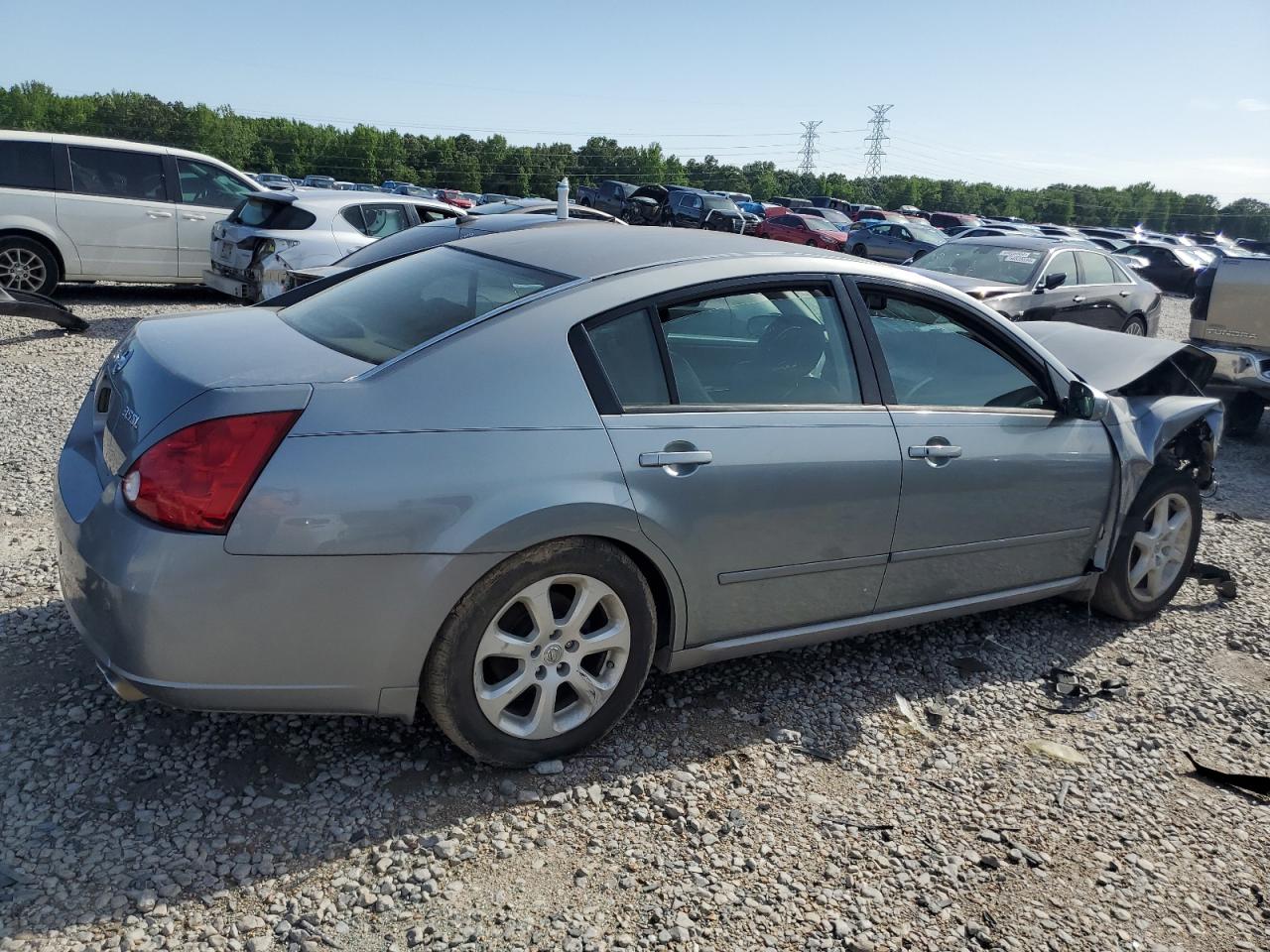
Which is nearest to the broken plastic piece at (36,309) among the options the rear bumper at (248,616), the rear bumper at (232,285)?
the rear bumper at (232,285)

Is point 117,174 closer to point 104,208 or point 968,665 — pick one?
point 104,208

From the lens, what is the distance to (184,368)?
286 cm

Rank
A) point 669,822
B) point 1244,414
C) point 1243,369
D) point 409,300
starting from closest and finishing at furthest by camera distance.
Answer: point 669,822
point 409,300
point 1243,369
point 1244,414

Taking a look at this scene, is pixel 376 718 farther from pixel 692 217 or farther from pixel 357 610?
pixel 692 217

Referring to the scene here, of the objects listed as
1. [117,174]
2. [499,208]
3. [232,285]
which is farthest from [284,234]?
[499,208]

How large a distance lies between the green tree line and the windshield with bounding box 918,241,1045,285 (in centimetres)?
5733

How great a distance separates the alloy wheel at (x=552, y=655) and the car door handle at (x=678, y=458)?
1.27ft

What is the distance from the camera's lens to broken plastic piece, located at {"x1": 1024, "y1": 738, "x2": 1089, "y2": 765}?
3.53m

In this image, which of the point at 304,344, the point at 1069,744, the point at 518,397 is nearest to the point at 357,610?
the point at 518,397

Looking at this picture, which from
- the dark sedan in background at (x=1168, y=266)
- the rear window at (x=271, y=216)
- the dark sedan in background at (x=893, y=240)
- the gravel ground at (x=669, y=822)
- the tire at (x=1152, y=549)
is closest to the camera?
the gravel ground at (x=669, y=822)

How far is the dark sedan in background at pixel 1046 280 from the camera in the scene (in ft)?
35.2

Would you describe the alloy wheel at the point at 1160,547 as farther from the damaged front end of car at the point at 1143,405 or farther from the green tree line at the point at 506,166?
the green tree line at the point at 506,166

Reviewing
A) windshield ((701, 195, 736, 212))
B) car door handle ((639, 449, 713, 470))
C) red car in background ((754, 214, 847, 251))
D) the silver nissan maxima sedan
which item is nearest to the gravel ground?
the silver nissan maxima sedan

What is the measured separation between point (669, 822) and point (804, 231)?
104ft
